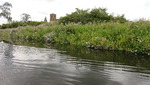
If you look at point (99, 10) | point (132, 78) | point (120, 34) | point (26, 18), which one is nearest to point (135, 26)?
point (120, 34)

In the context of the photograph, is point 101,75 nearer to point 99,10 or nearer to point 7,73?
point 7,73

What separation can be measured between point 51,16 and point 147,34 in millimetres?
55513

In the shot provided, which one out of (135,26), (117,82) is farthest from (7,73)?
(135,26)

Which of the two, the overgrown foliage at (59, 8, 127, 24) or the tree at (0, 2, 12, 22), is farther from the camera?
the tree at (0, 2, 12, 22)

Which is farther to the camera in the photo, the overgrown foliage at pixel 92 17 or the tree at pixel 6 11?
the tree at pixel 6 11

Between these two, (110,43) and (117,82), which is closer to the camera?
(117,82)

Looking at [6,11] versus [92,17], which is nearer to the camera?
[92,17]

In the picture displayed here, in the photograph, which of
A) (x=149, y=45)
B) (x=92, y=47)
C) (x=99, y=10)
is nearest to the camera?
(x=149, y=45)

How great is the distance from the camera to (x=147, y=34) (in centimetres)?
898

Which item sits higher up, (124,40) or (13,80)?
(124,40)

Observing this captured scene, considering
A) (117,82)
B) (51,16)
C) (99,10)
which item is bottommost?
(117,82)

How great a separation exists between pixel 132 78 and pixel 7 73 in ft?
9.85

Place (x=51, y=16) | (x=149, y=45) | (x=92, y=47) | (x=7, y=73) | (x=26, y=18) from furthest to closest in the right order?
(x=26, y=18), (x=51, y=16), (x=92, y=47), (x=149, y=45), (x=7, y=73)

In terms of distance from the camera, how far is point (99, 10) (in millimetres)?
22578
